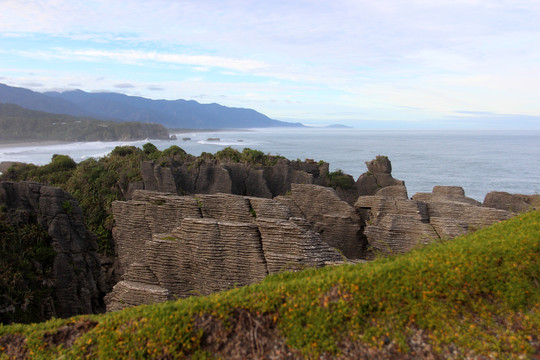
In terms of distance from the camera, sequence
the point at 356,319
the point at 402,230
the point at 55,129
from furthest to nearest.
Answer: the point at 55,129 → the point at 402,230 → the point at 356,319

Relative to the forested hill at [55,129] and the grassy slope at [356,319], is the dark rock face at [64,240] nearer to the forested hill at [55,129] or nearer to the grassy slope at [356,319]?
the grassy slope at [356,319]

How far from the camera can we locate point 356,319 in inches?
280

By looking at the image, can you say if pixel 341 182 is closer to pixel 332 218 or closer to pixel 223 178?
pixel 223 178

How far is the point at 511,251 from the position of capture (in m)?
8.05

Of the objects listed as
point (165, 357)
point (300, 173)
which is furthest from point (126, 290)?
point (300, 173)

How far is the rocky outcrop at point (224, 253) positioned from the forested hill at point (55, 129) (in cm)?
13648

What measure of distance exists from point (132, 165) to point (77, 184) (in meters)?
4.39

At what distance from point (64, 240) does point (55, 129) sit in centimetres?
14868

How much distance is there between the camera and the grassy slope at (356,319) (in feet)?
22.4

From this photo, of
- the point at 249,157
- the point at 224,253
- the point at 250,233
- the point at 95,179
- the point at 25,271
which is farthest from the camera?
the point at 249,157

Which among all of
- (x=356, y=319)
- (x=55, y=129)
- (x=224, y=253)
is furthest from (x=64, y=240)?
(x=55, y=129)

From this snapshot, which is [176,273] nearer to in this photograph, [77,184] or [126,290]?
[126,290]

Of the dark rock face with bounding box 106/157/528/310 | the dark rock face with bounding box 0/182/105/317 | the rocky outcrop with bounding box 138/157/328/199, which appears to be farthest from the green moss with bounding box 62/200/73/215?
the rocky outcrop with bounding box 138/157/328/199

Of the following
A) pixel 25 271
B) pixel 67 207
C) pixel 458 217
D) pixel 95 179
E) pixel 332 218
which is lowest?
pixel 25 271
